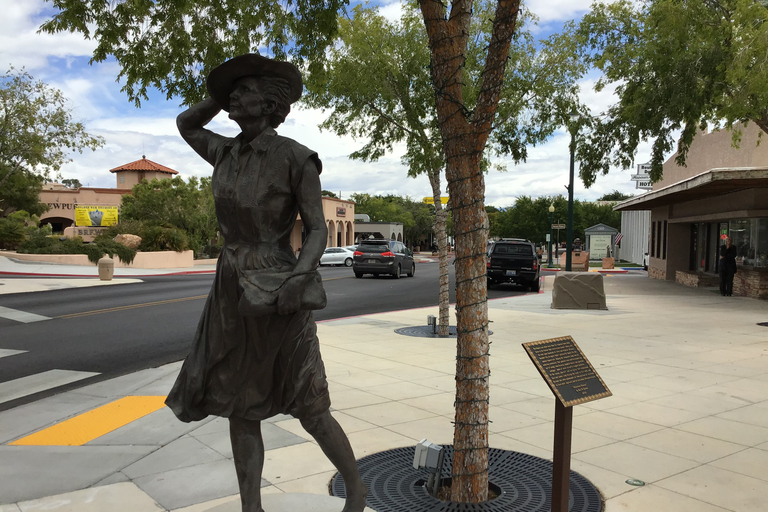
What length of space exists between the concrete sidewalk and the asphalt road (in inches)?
44.7

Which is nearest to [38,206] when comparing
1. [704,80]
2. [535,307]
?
[535,307]

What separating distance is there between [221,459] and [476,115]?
9.84 feet

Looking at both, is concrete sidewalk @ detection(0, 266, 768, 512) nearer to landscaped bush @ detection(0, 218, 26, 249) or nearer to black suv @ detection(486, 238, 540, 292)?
black suv @ detection(486, 238, 540, 292)

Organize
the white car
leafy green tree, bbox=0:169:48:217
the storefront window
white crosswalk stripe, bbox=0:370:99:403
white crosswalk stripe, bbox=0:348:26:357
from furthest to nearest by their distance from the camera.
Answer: leafy green tree, bbox=0:169:48:217, the white car, the storefront window, white crosswalk stripe, bbox=0:348:26:357, white crosswalk stripe, bbox=0:370:99:403

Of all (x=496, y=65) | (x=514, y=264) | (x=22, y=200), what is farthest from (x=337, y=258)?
(x=496, y=65)

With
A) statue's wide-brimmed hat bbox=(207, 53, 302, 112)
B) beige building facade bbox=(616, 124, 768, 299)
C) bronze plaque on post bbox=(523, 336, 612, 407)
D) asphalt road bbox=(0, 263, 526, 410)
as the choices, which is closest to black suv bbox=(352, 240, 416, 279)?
asphalt road bbox=(0, 263, 526, 410)

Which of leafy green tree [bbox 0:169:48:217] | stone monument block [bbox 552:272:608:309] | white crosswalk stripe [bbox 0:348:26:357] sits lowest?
white crosswalk stripe [bbox 0:348:26:357]

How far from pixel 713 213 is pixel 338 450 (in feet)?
68.1

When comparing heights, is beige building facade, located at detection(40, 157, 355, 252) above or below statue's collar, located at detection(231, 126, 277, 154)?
above

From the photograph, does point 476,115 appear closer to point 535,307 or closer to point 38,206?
point 535,307

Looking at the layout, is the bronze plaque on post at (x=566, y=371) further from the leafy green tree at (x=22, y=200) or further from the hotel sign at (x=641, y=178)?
the leafy green tree at (x=22, y=200)

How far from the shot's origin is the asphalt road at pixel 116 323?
26.5 ft

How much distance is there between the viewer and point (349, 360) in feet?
26.9

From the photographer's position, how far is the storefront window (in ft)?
56.3
